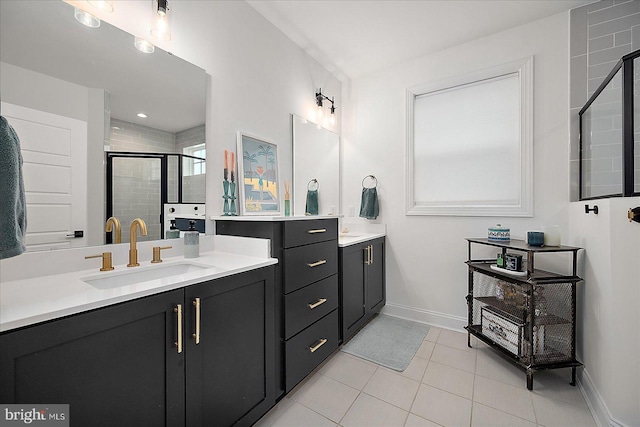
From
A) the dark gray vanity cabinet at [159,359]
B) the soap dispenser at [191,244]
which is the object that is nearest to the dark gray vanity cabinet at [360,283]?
the dark gray vanity cabinet at [159,359]

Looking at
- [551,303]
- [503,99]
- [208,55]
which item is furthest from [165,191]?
[503,99]

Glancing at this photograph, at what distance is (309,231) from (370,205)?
132 cm

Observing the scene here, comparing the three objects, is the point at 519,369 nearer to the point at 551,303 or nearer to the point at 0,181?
the point at 551,303

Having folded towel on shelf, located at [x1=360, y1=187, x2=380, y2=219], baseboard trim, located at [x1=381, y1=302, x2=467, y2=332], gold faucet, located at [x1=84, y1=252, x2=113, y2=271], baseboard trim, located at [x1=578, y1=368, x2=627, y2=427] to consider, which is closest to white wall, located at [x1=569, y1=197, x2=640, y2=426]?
baseboard trim, located at [x1=578, y1=368, x2=627, y2=427]

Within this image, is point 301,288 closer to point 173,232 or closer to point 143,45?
point 173,232

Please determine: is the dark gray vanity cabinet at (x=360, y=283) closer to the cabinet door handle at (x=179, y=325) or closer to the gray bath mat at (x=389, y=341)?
the gray bath mat at (x=389, y=341)

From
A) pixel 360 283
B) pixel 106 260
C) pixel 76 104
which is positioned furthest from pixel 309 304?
pixel 76 104

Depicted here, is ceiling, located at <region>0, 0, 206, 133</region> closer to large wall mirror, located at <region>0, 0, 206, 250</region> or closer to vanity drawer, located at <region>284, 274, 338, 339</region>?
large wall mirror, located at <region>0, 0, 206, 250</region>

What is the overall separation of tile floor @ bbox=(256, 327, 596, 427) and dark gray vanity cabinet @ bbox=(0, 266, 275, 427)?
1.15ft

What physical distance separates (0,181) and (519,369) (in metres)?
2.92

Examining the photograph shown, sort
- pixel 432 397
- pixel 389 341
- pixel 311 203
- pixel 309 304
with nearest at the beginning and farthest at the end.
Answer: pixel 432 397 < pixel 309 304 < pixel 389 341 < pixel 311 203

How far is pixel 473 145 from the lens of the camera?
2.54 metres

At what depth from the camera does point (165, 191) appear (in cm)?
156

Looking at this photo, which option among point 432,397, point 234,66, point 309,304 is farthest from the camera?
point 234,66
